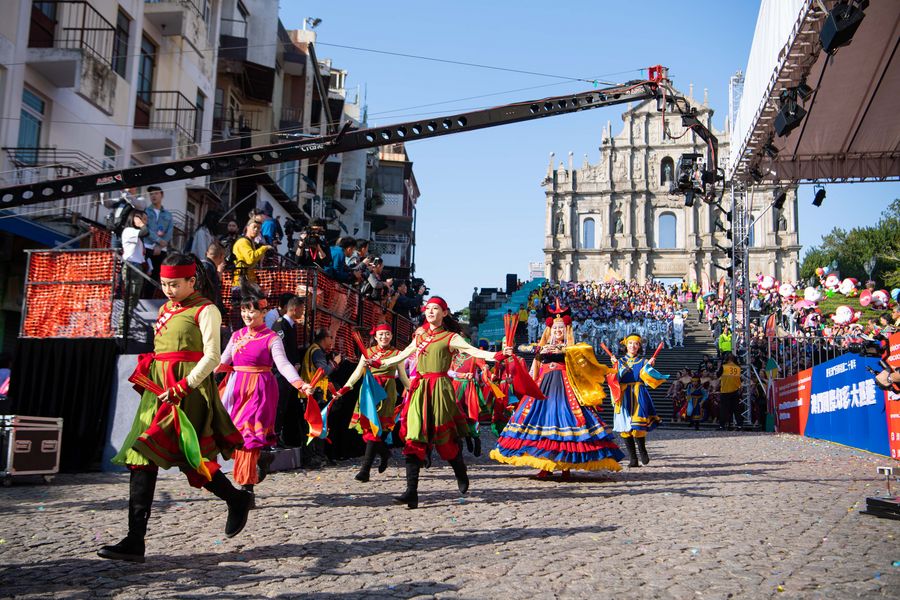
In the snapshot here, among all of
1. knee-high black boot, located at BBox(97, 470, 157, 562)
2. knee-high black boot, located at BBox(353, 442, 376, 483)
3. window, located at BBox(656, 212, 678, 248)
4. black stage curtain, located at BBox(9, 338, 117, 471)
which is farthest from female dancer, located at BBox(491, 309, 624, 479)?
window, located at BBox(656, 212, 678, 248)

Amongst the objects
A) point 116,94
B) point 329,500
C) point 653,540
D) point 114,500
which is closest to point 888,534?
point 653,540

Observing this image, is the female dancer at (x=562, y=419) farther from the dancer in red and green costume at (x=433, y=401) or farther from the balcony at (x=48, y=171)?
the balcony at (x=48, y=171)

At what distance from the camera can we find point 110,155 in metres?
19.9

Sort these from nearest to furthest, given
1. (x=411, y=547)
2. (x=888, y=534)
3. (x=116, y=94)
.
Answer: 1. (x=411, y=547)
2. (x=888, y=534)
3. (x=116, y=94)

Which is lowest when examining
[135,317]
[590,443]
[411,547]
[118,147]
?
[411,547]

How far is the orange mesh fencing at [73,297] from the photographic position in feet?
36.2

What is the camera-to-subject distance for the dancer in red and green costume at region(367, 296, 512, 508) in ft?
27.0

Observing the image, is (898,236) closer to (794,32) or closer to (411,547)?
(794,32)

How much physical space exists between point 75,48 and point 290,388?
32.6ft

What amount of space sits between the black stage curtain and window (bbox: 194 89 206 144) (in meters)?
14.7

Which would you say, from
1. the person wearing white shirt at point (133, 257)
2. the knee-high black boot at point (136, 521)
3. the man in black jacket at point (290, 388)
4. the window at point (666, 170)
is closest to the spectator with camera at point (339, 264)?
the man in black jacket at point (290, 388)

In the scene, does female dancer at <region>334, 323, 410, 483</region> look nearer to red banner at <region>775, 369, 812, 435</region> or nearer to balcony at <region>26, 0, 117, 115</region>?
balcony at <region>26, 0, 117, 115</region>

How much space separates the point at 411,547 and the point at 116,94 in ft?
55.0

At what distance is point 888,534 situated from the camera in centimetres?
678
